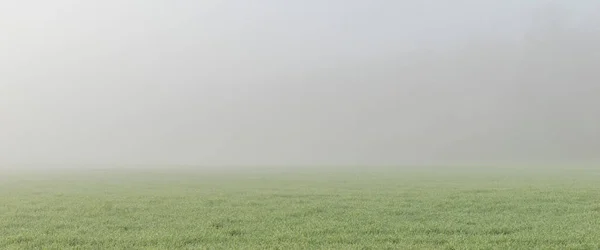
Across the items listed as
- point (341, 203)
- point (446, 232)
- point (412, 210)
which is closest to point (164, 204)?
point (341, 203)

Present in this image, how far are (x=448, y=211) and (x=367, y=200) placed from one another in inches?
182

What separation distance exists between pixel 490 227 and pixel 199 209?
34.5 ft

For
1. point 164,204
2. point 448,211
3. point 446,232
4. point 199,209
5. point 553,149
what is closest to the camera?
point 446,232

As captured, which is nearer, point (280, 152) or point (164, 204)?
point (164, 204)

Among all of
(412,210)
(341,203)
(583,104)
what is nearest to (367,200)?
(341,203)

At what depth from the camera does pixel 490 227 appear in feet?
47.6

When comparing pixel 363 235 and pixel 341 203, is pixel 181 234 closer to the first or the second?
pixel 363 235

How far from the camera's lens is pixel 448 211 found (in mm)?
17891

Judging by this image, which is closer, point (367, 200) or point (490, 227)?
point (490, 227)

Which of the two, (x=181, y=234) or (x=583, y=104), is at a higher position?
(x=583, y=104)

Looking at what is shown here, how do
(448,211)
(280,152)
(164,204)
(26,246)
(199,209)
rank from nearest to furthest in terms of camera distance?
(26,246) < (448,211) < (199,209) < (164,204) < (280,152)

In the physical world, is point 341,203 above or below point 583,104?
below

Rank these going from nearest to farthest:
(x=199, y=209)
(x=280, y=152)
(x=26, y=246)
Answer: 1. (x=26, y=246)
2. (x=199, y=209)
3. (x=280, y=152)

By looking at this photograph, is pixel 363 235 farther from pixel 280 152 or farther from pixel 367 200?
pixel 280 152
